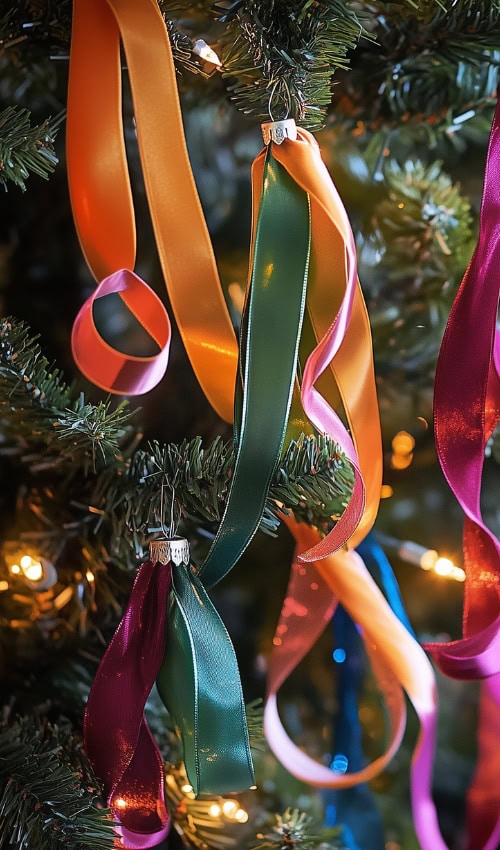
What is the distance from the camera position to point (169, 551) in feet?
1.26

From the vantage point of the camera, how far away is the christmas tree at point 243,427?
0.38 meters

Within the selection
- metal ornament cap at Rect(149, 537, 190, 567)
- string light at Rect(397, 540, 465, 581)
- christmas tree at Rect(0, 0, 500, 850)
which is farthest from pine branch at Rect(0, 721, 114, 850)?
string light at Rect(397, 540, 465, 581)

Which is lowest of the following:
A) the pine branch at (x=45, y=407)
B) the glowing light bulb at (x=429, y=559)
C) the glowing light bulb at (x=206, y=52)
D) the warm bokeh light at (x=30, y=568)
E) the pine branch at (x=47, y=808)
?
the glowing light bulb at (x=429, y=559)

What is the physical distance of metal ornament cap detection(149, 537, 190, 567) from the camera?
1.26 feet

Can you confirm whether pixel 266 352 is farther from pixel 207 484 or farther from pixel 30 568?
pixel 30 568

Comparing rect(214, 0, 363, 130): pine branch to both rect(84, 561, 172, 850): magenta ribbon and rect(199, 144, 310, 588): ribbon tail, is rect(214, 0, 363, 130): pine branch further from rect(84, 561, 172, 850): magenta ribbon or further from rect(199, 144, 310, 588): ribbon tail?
rect(84, 561, 172, 850): magenta ribbon

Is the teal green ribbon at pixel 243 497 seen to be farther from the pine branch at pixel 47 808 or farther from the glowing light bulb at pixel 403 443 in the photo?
the glowing light bulb at pixel 403 443

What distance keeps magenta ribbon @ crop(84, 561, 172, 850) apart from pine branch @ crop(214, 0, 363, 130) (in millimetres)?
267

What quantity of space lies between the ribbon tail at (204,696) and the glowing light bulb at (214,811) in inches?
7.1

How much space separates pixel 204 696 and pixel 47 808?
0.10 m

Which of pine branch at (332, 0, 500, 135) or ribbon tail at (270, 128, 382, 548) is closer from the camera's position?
ribbon tail at (270, 128, 382, 548)

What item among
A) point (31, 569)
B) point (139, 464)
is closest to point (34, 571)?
point (31, 569)

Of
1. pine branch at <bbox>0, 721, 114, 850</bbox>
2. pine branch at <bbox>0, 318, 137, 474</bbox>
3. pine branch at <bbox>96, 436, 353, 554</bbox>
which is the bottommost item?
pine branch at <bbox>0, 721, 114, 850</bbox>

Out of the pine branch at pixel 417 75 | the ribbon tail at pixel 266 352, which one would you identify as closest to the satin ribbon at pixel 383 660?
the ribbon tail at pixel 266 352
